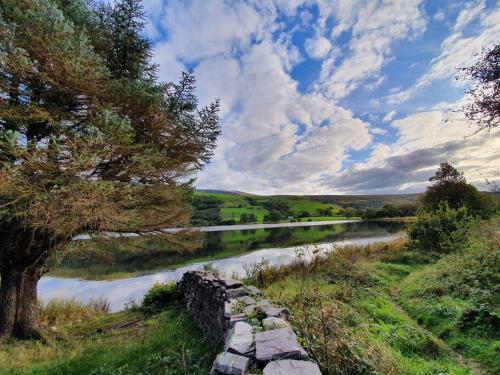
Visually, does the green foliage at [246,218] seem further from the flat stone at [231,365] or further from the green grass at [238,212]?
the flat stone at [231,365]

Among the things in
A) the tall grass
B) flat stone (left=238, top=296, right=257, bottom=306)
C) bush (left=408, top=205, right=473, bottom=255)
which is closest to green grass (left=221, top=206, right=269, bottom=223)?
bush (left=408, top=205, right=473, bottom=255)

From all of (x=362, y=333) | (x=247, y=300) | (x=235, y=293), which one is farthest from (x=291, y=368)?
(x=235, y=293)

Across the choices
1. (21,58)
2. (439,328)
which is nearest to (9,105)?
(21,58)

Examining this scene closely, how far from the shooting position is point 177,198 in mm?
A: 9172

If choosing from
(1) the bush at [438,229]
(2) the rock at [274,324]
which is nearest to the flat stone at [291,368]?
(2) the rock at [274,324]

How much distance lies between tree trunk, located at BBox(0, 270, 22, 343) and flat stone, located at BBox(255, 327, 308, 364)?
7755 millimetres

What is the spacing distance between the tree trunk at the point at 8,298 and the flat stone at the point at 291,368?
8184mm

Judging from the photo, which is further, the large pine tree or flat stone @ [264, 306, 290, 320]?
the large pine tree

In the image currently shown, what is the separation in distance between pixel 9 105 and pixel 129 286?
37.3 feet

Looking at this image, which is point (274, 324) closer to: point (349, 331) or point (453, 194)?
point (349, 331)

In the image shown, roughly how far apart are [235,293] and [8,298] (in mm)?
6512

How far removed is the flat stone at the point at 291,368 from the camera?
2359 millimetres

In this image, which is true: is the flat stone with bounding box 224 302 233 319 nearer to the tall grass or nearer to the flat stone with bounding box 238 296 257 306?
the flat stone with bounding box 238 296 257 306

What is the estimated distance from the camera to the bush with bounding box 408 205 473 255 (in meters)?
12.8
